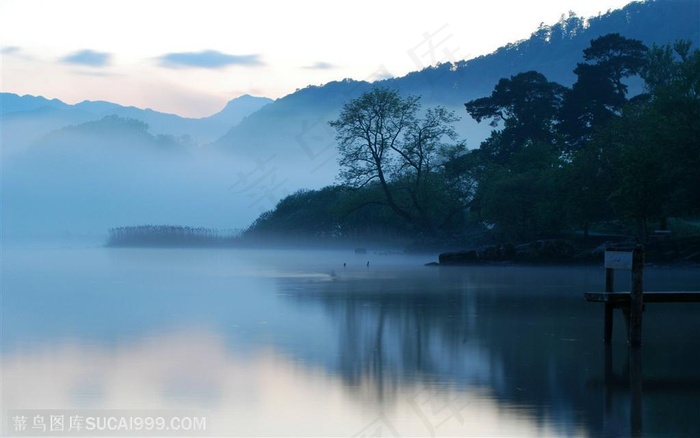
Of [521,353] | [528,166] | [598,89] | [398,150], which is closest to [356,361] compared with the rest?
[521,353]

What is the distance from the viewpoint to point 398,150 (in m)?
70.6

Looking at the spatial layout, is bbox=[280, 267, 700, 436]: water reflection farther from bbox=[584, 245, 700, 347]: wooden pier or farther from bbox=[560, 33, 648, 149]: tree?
bbox=[560, 33, 648, 149]: tree

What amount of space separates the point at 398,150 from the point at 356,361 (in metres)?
53.9

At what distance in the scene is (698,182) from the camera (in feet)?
144

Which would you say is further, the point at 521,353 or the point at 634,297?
the point at 634,297

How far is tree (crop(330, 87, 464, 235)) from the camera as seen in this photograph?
69938 mm

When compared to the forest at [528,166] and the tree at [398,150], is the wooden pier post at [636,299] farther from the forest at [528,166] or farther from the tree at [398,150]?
the tree at [398,150]

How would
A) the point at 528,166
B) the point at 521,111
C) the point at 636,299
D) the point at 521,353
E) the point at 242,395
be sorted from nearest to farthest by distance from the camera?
the point at 242,395 → the point at 521,353 → the point at 636,299 → the point at 528,166 → the point at 521,111

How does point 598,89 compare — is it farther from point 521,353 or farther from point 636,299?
point 521,353

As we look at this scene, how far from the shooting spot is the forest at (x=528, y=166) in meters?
47.3

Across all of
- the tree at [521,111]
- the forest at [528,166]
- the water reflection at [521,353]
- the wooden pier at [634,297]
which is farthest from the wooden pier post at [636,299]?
the tree at [521,111]

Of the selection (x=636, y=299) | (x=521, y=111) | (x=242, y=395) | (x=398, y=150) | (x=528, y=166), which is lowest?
(x=242, y=395)

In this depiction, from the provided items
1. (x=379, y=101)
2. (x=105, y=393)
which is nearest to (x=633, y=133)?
(x=379, y=101)

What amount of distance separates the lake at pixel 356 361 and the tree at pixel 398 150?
3716cm
